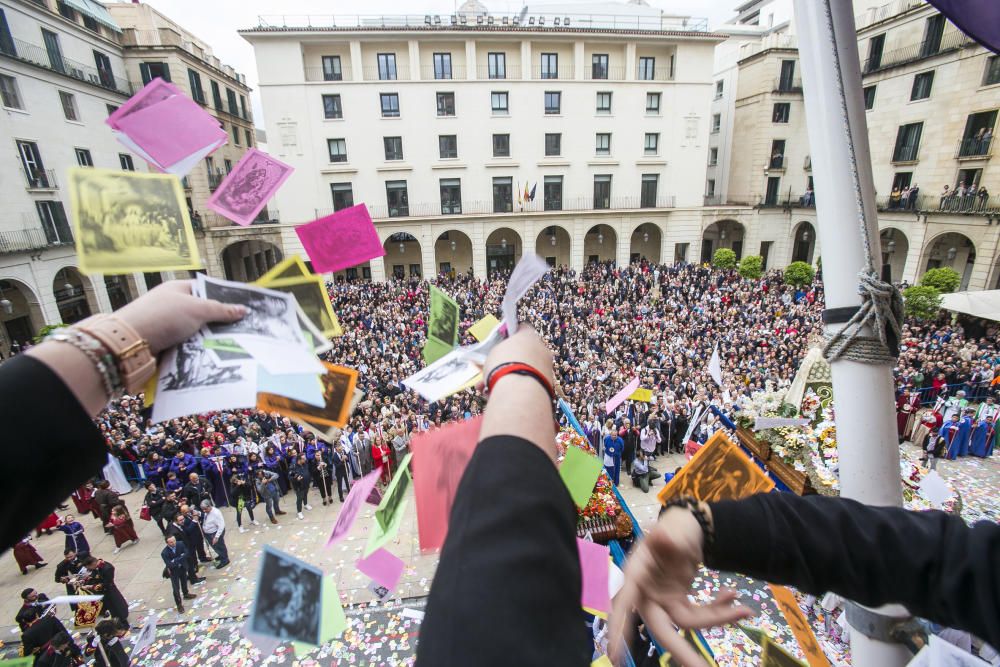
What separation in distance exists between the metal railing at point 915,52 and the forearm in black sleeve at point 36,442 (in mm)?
35049

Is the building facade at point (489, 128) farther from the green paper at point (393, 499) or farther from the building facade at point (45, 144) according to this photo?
the green paper at point (393, 499)

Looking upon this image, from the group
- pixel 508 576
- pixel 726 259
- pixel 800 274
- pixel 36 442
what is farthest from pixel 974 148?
pixel 36 442

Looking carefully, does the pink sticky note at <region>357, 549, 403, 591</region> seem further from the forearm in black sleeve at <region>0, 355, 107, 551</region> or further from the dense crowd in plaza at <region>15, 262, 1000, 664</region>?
the forearm in black sleeve at <region>0, 355, 107, 551</region>

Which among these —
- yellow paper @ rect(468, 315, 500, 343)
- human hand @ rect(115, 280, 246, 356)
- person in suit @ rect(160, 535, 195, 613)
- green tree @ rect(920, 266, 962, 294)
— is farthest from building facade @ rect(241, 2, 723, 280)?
human hand @ rect(115, 280, 246, 356)

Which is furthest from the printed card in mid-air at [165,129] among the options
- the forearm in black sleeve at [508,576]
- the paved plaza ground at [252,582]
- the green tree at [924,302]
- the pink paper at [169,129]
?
the green tree at [924,302]

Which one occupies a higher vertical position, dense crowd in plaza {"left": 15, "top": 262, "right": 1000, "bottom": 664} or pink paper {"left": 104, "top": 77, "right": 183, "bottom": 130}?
pink paper {"left": 104, "top": 77, "right": 183, "bottom": 130}

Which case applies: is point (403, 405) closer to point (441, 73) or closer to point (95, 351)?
point (95, 351)

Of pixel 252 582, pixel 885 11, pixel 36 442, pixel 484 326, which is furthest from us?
pixel 885 11

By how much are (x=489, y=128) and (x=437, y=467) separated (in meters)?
32.0

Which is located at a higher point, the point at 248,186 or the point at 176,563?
the point at 248,186

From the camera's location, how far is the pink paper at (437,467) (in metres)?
1.90

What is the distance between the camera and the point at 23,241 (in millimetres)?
19469

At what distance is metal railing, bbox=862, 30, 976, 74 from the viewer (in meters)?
23.0

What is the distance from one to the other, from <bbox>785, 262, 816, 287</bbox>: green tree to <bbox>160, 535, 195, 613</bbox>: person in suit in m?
30.9
